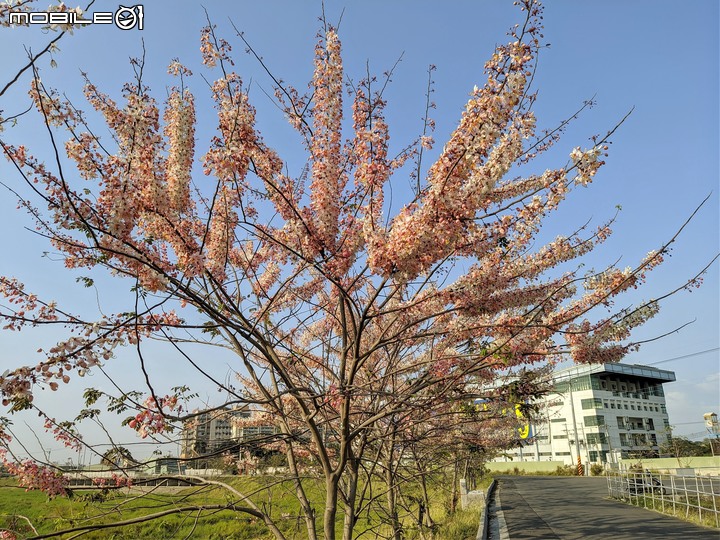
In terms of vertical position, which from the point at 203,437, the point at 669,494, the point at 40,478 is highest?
the point at 203,437

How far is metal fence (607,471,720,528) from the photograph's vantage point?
14156 mm

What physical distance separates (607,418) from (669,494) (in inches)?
1853

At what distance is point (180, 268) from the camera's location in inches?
137

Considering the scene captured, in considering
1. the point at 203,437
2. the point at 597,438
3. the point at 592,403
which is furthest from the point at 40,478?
the point at 597,438

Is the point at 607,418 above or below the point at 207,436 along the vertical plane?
above

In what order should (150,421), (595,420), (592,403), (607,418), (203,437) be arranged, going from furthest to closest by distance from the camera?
(607,418), (592,403), (595,420), (203,437), (150,421)

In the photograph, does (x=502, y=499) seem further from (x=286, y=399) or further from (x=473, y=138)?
(x=473, y=138)

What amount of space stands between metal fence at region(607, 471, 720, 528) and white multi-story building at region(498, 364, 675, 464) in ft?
117

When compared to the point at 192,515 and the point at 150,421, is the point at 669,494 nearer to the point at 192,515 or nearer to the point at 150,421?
the point at 192,515

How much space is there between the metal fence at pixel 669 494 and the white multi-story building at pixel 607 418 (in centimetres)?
3553

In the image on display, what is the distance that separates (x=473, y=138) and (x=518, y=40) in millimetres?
739

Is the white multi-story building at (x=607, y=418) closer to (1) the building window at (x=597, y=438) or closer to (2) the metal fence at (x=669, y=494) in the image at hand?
(1) the building window at (x=597, y=438)

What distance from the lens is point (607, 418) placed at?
196 feet

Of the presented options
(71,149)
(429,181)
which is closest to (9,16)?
(71,149)
